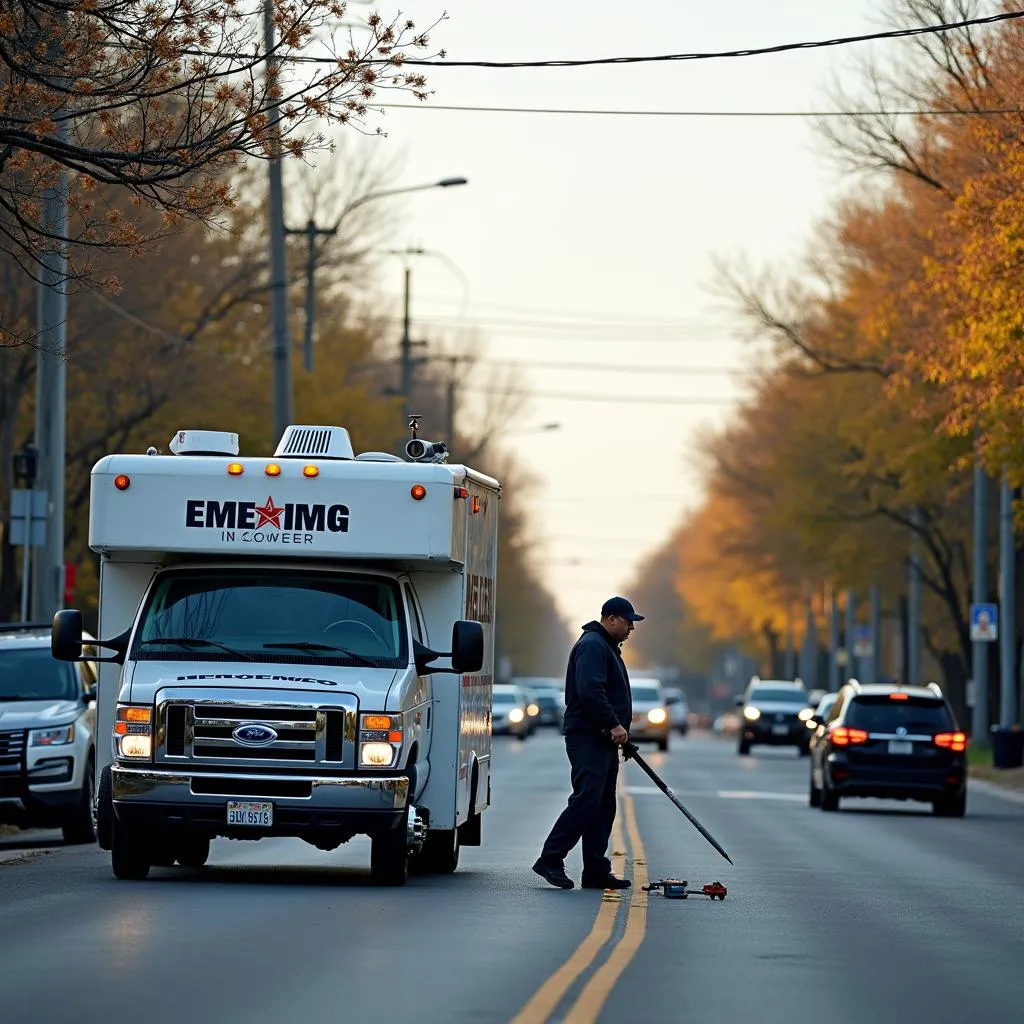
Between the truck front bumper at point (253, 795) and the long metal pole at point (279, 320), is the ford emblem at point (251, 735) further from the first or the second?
the long metal pole at point (279, 320)

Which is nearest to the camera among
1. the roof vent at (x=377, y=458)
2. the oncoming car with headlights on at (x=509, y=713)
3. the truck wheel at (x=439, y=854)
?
the roof vent at (x=377, y=458)

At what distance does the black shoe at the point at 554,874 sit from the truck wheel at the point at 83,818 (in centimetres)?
690

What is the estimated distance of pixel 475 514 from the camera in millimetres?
18141

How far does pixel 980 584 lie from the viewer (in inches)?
1957

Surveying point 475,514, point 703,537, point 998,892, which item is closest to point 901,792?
point 998,892

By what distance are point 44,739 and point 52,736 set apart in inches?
3.3

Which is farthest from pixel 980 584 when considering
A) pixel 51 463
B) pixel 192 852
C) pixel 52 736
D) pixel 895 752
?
pixel 192 852

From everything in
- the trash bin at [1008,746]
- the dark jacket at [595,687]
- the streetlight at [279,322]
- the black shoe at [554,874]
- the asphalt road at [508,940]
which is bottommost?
the asphalt road at [508,940]

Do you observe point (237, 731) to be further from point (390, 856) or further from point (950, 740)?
point (950, 740)

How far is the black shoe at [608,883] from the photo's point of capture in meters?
17.3

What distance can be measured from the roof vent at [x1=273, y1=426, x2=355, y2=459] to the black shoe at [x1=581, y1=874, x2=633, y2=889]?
3529 millimetres

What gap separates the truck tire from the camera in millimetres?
16922

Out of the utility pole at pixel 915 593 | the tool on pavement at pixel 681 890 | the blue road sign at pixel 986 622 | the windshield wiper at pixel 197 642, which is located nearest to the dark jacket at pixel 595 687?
the tool on pavement at pixel 681 890

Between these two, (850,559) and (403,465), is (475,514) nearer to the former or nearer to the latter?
(403,465)
